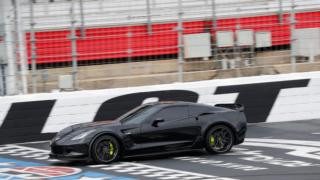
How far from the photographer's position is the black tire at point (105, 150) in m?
12.9

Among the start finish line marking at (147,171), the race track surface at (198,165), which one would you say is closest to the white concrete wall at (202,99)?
the race track surface at (198,165)

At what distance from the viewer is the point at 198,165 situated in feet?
41.8

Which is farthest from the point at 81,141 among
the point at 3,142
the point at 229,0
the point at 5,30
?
Result: the point at 229,0

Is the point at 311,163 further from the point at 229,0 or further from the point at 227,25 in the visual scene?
the point at 229,0

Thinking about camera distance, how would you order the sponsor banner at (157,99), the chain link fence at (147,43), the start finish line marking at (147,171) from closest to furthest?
1. the start finish line marking at (147,171)
2. the sponsor banner at (157,99)
3. the chain link fence at (147,43)

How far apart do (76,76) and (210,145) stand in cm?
517

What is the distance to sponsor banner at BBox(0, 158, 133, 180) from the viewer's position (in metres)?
11.9

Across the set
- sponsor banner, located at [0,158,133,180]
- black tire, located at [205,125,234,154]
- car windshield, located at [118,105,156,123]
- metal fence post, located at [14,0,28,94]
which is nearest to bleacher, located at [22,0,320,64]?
metal fence post, located at [14,0,28,94]

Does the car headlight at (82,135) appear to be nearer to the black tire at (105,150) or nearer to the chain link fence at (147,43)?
the black tire at (105,150)

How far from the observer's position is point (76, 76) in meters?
17.6

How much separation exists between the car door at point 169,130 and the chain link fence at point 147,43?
4451mm

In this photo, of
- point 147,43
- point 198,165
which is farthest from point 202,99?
point 198,165

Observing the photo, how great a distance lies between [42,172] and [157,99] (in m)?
5.79

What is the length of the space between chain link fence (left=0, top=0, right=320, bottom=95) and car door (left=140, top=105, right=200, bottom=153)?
4451 mm
